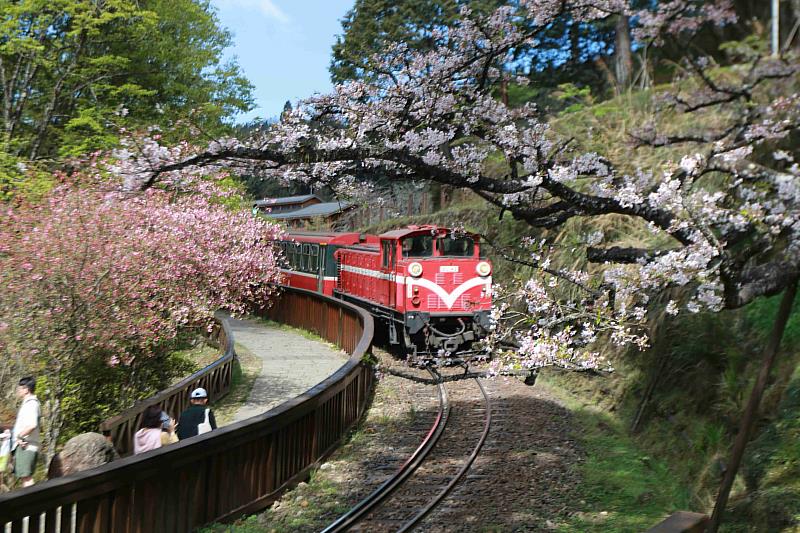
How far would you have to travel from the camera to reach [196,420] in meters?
7.49

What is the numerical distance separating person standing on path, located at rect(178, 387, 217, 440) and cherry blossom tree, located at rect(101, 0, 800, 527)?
248 cm

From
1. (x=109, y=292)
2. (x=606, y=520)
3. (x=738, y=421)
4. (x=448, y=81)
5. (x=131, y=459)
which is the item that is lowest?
(x=606, y=520)

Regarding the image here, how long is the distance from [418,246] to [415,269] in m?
0.75

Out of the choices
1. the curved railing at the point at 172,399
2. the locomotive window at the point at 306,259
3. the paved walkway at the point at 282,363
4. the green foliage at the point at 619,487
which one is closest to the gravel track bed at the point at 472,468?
the green foliage at the point at 619,487

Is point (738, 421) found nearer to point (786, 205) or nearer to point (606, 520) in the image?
point (606, 520)

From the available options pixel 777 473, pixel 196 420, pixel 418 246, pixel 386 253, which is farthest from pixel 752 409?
pixel 386 253

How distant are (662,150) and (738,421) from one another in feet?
27.0

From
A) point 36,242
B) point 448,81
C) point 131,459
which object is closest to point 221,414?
point 36,242

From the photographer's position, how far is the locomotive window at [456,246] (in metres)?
16.4

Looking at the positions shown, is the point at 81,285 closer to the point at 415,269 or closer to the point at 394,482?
the point at 394,482

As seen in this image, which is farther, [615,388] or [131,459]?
[615,388]

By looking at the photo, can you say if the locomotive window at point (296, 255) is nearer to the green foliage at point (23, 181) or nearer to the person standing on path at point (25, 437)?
the green foliage at point (23, 181)

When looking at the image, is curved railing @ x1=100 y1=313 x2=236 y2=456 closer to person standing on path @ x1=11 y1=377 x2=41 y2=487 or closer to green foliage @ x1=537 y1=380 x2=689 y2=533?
person standing on path @ x1=11 y1=377 x2=41 y2=487

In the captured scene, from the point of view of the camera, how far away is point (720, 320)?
34.1 ft
